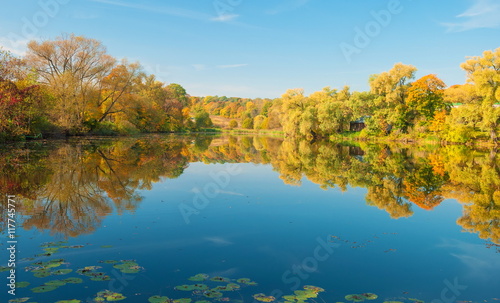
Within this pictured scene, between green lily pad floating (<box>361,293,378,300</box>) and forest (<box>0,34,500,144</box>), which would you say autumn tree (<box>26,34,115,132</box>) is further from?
green lily pad floating (<box>361,293,378,300</box>)

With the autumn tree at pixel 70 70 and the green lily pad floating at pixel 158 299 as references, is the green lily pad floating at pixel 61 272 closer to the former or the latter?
the green lily pad floating at pixel 158 299

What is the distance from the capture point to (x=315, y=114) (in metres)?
58.0

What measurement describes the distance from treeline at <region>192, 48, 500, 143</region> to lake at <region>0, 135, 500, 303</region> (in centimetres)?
3089

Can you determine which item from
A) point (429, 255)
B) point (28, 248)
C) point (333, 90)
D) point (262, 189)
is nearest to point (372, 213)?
point (429, 255)

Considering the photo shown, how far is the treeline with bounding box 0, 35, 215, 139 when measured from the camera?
2598 cm

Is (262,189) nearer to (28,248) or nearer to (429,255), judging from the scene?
(429,255)

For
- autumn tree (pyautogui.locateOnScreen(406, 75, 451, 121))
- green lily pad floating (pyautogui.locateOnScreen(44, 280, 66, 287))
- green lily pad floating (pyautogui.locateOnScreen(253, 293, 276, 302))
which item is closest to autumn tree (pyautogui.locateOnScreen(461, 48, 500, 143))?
autumn tree (pyautogui.locateOnScreen(406, 75, 451, 121))

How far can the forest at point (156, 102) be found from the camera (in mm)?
30344

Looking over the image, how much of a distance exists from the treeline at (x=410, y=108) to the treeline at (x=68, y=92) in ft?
92.0

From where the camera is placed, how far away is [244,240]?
24.7 feet

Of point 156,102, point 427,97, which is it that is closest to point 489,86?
point 427,97

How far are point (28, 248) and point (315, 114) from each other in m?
54.8

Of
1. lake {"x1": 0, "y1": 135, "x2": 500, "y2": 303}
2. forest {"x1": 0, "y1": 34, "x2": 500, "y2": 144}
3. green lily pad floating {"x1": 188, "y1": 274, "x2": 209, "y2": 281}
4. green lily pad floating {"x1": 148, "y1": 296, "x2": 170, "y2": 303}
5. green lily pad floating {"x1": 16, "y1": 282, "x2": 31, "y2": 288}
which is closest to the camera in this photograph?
green lily pad floating {"x1": 148, "y1": 296, "x2": 170, "y2": 303}

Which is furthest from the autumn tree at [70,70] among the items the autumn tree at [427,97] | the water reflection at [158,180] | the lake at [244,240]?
the autumn tree at [427,97]
